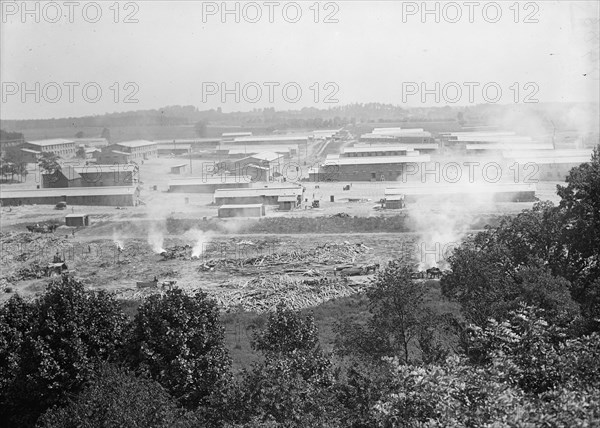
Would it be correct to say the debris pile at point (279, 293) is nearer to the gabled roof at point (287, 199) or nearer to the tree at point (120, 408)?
the tree at point (120, 408)

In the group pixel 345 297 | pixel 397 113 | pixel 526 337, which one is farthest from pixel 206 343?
pixel 397 113

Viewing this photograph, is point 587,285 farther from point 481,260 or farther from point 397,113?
point 397,113

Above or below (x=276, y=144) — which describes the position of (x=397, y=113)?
above

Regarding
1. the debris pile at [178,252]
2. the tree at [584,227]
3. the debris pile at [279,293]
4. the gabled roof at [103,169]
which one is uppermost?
the gabled roof at [103,169]

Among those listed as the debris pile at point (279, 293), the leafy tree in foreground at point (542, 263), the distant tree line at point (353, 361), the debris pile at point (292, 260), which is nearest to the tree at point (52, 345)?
the distant tree line at point (353, 361)

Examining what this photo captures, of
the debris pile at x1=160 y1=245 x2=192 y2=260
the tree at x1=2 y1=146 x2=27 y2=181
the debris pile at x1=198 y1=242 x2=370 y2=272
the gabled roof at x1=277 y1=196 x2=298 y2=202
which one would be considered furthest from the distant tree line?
the tree at x1=2 y1=146 x2=27 y2=181

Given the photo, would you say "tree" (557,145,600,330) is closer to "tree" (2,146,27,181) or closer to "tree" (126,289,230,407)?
"tree" (126,289,230,407)
